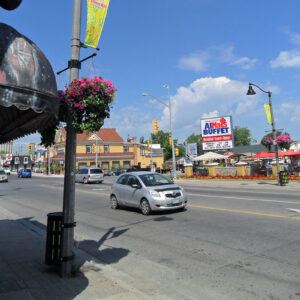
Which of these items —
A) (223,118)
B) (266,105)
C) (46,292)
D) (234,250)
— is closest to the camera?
(46,292)

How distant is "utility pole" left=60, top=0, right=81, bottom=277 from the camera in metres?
4.78

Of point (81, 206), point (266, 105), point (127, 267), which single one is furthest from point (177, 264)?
point (266, 105)

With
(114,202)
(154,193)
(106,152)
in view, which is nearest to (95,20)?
(154,193)

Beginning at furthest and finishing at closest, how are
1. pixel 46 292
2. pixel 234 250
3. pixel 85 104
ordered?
pixel 234 250, pixel 85 104, pixel 46 292

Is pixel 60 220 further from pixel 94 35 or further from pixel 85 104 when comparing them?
pixel 94 35

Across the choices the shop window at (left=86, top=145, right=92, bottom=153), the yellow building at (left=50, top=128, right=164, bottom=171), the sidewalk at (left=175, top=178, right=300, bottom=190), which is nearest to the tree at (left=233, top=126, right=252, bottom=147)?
the yellow building at (left=50, top=128, right=164, bottom=171)

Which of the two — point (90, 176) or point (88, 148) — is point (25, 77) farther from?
point (88, 148)

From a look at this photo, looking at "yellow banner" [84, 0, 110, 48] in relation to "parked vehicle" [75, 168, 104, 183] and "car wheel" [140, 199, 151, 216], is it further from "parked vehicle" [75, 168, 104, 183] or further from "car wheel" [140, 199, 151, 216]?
"parked vehicle" [75, 168, 104, 183]

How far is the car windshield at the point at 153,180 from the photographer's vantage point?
10953 millimetres

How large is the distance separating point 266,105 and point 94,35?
19.5 meters

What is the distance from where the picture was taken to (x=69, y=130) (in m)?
4.88

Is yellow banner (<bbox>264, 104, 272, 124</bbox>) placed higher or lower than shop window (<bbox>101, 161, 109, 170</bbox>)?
higher

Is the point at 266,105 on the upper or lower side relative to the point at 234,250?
upper

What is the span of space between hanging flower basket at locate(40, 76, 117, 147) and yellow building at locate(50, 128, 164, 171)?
184 ft
